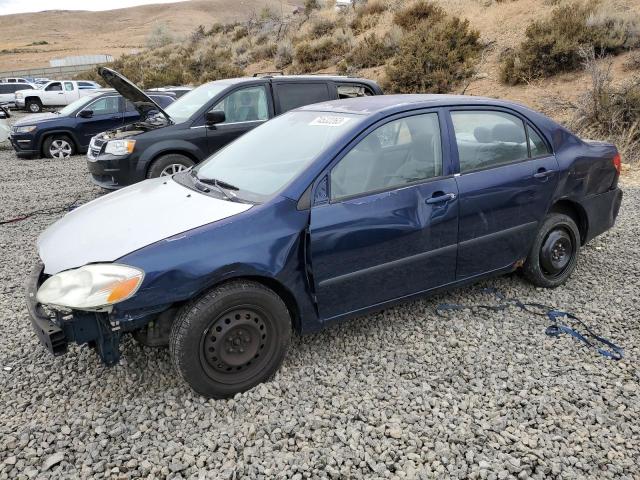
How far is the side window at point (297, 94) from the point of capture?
7.30 meters

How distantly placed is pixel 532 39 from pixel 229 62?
18.1m

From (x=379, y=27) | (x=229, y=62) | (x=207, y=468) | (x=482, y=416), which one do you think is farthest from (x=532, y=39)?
(x=229, y=62)

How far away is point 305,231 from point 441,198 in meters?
1.00

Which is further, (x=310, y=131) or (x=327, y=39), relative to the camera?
(x=327, y=39)

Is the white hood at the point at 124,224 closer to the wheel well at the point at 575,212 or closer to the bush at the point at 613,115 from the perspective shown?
the wheel well at the point at 575,212

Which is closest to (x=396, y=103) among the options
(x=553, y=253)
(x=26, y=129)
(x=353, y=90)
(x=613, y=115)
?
(x=553, y=253)

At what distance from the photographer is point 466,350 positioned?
333cm

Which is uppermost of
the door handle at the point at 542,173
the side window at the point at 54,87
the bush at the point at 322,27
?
the bush at the point at 322,27

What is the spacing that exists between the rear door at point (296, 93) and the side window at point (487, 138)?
13.0ft

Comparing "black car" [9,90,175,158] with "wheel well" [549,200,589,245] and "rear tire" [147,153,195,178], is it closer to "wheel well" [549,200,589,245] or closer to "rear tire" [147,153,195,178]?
"rear tire" [147,153,195,178]

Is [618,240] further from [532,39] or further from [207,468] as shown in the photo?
[532,39]

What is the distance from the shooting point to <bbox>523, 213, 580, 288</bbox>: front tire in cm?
403

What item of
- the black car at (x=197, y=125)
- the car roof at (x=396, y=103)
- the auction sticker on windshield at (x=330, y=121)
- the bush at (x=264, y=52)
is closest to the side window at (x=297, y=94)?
the black car at (x=197, y=125)

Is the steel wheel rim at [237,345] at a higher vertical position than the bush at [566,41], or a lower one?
lower
